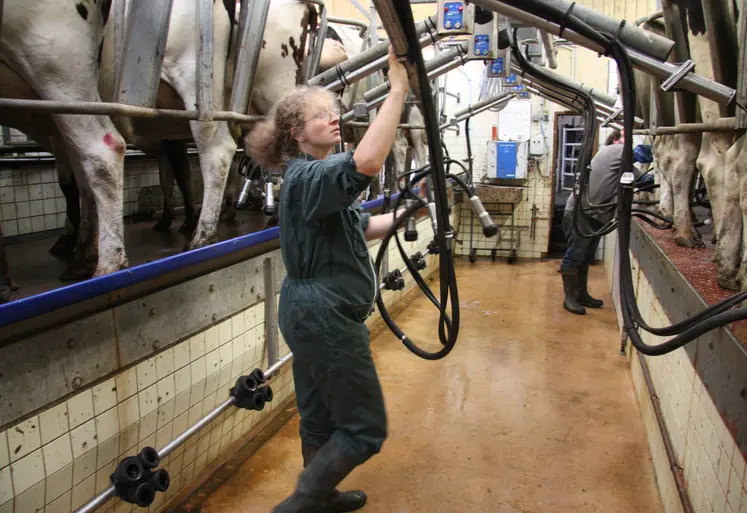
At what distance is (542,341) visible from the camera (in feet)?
16.1

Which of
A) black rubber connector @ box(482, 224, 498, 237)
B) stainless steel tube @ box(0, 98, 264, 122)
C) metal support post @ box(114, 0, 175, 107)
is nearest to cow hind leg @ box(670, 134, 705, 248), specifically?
black rubber connector @ box(482, 224, 498, 237)

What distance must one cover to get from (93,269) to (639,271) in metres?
3.56

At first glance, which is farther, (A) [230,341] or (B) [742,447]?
(A) [230,341]

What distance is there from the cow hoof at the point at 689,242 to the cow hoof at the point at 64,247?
10.8ft

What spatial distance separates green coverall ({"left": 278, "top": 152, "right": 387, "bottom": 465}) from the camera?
1.83 metres

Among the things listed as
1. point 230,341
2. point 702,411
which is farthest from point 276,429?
point 702,411

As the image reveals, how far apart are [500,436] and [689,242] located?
4.96 ft

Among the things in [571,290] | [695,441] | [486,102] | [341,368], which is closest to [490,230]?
[341,368]

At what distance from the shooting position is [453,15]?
10.2 ft

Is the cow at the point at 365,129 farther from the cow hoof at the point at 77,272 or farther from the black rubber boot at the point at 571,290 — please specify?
the cow hoof at the point at 77,272

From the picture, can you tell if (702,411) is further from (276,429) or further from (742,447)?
(276,429)

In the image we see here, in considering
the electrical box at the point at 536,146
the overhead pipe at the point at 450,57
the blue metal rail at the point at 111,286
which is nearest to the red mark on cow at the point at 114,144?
the blue metal rail at the point at 111,286

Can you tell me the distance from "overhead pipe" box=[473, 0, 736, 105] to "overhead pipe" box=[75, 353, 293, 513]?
186cm

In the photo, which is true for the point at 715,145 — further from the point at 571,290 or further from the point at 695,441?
the point at 571,290
